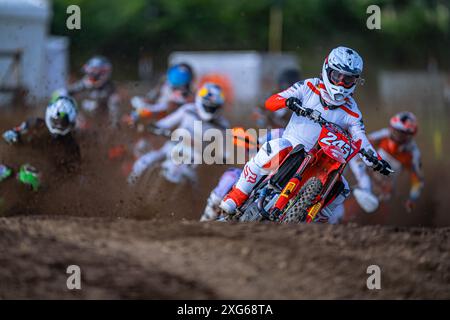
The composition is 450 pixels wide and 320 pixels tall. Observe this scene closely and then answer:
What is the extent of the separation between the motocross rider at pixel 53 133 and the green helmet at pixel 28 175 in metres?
0.34

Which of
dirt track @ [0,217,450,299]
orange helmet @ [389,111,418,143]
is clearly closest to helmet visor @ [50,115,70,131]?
dirt track @ [0,217,450,299]

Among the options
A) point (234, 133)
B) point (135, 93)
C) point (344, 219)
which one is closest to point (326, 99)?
Answer: point (234, 133)

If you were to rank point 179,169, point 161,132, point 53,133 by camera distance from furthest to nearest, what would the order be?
point 179,169 < point 161,132 < point 53,133

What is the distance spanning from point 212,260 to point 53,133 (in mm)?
3964

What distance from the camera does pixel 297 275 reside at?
8.39 m

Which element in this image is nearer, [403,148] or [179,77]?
[403,148]

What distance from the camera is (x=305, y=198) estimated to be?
885 cm

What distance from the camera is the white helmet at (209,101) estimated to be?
12.9 metres

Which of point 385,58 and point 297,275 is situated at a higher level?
point 385,58

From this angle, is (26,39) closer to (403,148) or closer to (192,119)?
(192,119)

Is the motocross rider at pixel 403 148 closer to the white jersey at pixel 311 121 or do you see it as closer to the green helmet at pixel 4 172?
the white jersey at pixel 311 121

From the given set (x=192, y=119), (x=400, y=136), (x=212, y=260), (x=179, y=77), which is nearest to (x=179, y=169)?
(x=192, y=119)

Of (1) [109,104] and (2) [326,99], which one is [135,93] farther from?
(2) [326,99]
